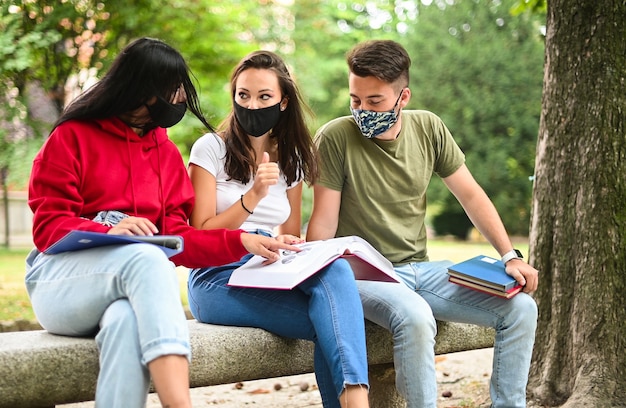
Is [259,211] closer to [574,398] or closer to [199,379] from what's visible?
[199,379]

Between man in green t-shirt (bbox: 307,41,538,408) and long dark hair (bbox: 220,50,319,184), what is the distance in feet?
0.37

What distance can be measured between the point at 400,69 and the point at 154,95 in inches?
43.5

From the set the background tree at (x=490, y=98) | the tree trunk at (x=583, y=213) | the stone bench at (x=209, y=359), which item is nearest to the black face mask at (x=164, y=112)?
the stone bench at (x=209, y=359)

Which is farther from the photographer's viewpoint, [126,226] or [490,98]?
[490,98]

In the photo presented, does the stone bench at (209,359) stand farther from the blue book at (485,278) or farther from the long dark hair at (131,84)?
the long dark hair at (131,84)

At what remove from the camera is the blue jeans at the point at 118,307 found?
220cm

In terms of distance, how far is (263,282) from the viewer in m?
2.78

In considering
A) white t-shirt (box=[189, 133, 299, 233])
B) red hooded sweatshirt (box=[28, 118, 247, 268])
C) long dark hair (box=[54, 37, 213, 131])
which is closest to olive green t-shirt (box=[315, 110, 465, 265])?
white t-shirt (box=[189, 133, 299, 233])

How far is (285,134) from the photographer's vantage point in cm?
328

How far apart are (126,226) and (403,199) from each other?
135 centimetres

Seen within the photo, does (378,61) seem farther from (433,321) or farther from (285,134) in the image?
(433,321)

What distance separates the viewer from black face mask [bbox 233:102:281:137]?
3121mm

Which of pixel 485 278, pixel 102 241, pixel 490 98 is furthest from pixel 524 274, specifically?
pixel 490 98

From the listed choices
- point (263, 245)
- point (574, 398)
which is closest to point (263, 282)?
point (263, 245)
